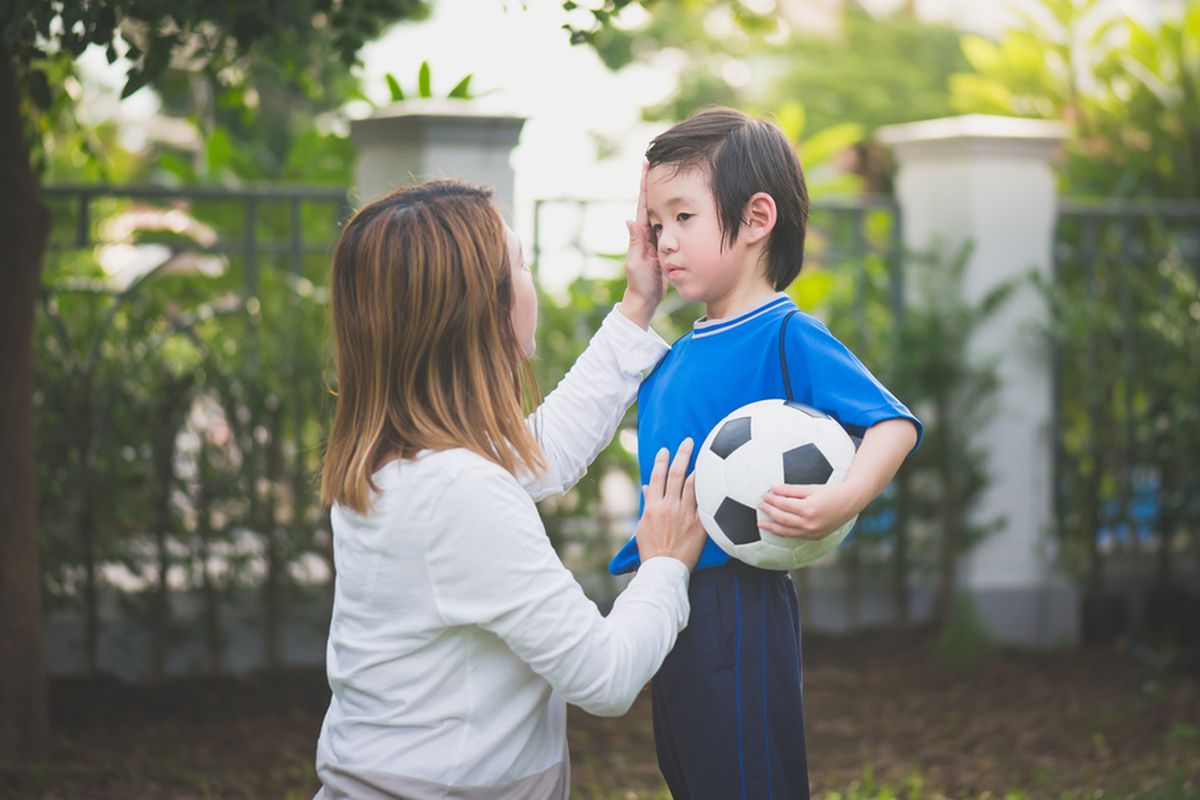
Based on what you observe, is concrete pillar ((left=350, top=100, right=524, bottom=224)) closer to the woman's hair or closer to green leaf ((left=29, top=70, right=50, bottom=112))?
green leaf ((left=29, top=70, right=50, bottom=112))

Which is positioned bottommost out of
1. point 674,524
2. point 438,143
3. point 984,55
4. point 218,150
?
point 674,524

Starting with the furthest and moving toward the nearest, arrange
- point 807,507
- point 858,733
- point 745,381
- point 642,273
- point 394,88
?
point 394,88 → point 858,733 → point 642,273 → point 745,381 → point 807,507

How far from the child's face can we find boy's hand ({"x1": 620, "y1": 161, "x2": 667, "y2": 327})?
0.09 meters

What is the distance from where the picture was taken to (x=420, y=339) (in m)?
1.98

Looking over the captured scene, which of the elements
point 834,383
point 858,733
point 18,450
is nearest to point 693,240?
point 834,383

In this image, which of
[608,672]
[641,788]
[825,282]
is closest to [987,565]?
[825,282]

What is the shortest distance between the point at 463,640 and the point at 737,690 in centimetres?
59

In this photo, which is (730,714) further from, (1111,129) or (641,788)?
(1111,129)

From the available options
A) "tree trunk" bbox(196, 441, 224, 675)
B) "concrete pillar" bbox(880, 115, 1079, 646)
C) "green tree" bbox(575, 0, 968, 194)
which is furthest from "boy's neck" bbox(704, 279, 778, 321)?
"green tree" bbox(575, 0, 968, 194)

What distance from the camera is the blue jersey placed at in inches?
87.7

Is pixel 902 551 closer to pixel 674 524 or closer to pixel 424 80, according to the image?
pixel 424 80

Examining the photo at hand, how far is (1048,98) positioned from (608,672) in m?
7.14

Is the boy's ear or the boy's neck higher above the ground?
the boy's ear

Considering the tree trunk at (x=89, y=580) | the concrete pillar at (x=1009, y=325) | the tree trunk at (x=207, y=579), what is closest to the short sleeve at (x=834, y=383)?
the tree trunk at (x=207, y=579)
